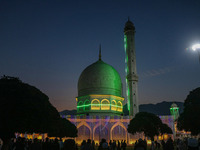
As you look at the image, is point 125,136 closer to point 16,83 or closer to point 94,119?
point 94,119

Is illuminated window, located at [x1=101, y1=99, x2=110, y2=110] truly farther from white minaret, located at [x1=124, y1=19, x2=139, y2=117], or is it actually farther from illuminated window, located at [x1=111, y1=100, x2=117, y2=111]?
white minaret, located at [x1=124, y1=19, x2=139, y2=117]

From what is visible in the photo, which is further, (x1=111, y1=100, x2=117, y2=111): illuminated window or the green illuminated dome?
the green illuminated dome

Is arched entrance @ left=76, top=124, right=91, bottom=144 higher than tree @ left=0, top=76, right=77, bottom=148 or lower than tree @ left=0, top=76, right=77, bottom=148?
lower

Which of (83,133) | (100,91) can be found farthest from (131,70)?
(83,133)

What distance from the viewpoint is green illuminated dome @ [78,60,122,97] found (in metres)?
65.9

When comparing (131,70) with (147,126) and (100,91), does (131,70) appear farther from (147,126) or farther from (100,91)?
(147,126)

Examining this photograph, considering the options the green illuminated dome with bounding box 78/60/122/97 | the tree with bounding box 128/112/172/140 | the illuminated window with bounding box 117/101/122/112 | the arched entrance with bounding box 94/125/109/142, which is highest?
the green illuminated dome with bounding box 78/60/122/97

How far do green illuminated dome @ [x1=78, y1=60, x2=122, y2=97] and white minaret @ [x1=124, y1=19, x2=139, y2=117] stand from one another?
6010 mm

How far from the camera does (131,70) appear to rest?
63094 millimetres

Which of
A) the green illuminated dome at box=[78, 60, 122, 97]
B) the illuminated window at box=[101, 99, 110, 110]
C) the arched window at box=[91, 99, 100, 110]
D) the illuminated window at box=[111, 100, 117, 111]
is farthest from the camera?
the green illuminated dome at box=[78, 60, 122, 97]

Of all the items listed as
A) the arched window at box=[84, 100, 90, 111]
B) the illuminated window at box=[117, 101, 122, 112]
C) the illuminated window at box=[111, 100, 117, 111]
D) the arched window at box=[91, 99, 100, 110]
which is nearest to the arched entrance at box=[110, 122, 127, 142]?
the illuminated window at box=[111, 100, 117, 111]

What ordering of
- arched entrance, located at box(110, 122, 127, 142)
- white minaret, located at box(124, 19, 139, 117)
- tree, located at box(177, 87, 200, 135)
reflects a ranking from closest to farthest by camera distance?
1. tree, located at box(177, 87, 200, 135)
2. arched entrance, located at box(110, 122, 127, 142)
3. white minaret, located at box(124, 19, 139, 117)

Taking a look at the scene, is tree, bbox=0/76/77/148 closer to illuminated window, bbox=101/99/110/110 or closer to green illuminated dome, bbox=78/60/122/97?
illuminated window, bbox=101/99/110/110

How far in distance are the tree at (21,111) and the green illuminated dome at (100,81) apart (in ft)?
155
